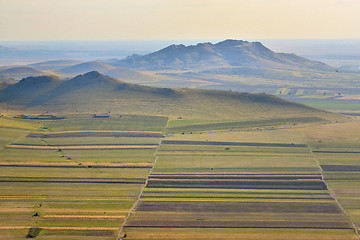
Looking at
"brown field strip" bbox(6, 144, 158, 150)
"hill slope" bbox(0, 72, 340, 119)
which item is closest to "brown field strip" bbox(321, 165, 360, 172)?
"brown field strip" bbox(6, 144, 158, 150)

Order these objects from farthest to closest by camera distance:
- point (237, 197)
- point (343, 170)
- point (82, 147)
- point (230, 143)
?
point (230, 143) → point (82, 147) → point (343, 170) → point (237, 197)

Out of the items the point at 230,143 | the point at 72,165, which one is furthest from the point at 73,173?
the point at 230,143

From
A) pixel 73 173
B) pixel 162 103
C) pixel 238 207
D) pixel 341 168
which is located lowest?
pixel 162 103

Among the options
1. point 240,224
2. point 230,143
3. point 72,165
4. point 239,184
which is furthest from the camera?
point 230,143

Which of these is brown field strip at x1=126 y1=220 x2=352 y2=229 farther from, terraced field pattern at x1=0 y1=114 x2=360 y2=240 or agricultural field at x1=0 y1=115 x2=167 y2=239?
agricultural field at x1=0 y1=115 x2=167 y2=239

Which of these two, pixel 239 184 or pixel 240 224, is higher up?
pixel 240 224

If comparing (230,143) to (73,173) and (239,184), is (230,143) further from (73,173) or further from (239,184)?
(73,173)
